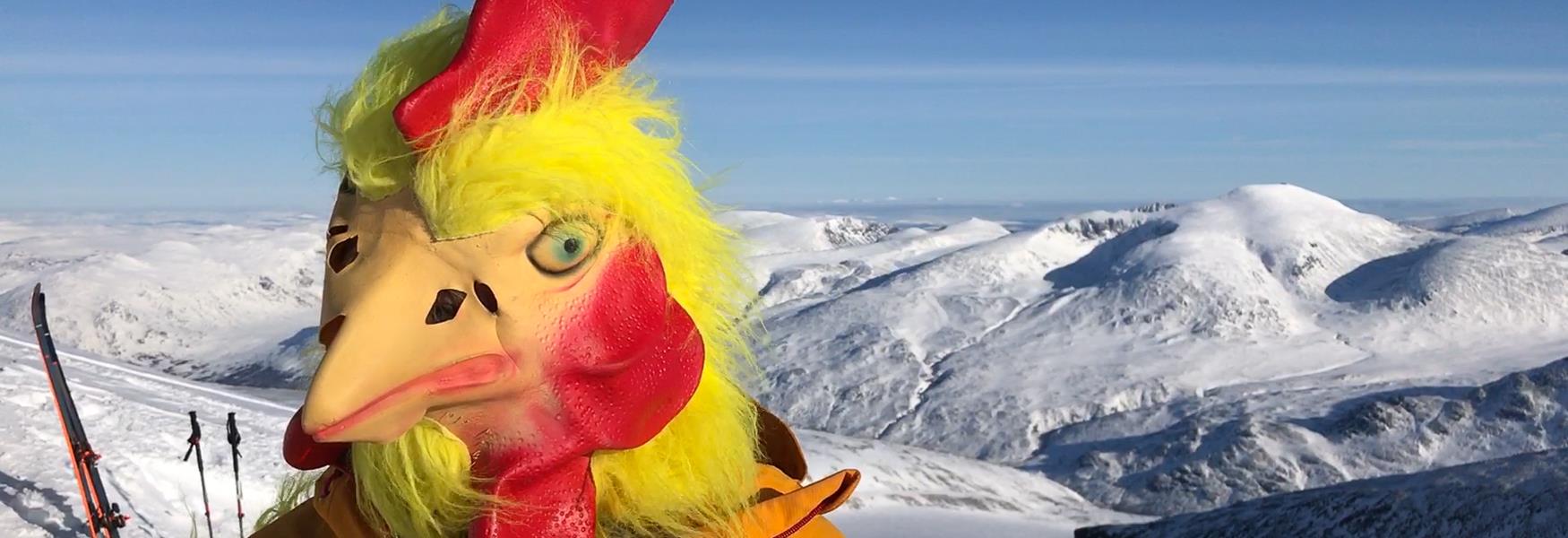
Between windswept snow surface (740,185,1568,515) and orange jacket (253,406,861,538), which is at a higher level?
orange jacket (253,406,861,538)

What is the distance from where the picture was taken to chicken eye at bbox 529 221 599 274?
227 centimetres

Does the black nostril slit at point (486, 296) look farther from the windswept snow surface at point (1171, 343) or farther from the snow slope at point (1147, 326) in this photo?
the snow slope at point (1147, 326)

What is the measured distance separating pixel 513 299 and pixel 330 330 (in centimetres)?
43

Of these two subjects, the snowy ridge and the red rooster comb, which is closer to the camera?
the red rooster comb

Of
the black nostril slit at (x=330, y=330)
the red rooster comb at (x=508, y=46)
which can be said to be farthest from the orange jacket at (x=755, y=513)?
the red rooster comb at (x=508, y=46)

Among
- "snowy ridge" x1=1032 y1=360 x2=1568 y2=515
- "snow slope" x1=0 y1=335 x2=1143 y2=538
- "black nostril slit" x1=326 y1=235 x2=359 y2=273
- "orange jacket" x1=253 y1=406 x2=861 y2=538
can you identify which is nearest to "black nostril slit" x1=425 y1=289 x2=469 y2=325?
"black nostril slit" x1=326 y1=235 x2=359 y2=273

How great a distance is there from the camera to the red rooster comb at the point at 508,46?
227 centimetres

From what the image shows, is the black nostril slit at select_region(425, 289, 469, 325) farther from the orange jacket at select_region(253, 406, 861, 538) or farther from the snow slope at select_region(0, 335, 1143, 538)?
the snow slope at select_region(0, 335, 1143, 538)

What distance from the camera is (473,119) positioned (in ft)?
7.62

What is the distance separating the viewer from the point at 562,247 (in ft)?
7.47

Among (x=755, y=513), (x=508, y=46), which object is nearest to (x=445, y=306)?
(x=508, y=46)

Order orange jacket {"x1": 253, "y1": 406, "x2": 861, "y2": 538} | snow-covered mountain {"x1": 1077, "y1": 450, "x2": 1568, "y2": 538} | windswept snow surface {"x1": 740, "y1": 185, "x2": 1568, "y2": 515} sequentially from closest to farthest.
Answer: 1. orange jacket {"x1": 253, "y1": 406, "x2": 861, "y2": 538}
2. snow-covered mountain {"x1": 1077, "y1": 450, "x2": 1568, "y2": 538}
3. windswept snow surface {"x1": 740, "y1": 185, "x2": 1568, "y2": 515}

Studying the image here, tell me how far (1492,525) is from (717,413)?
63.0 feet

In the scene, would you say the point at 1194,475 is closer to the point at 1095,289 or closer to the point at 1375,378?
the point at 1375,378
